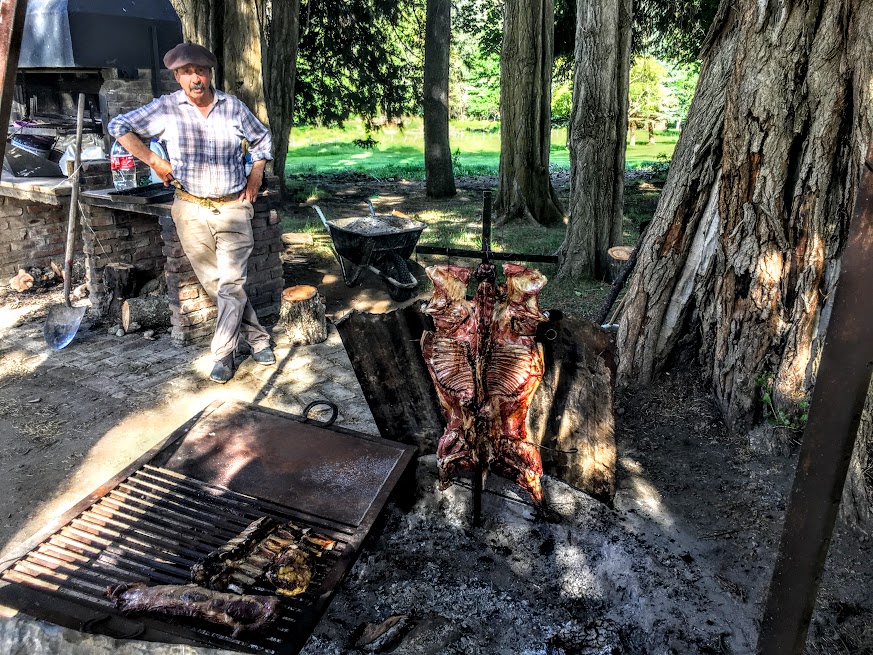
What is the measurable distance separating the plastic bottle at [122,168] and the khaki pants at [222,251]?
1.66 meters

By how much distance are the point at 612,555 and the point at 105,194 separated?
5840 millimetres

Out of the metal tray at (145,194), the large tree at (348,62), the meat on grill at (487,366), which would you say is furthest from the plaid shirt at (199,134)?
the large tree at (348,62)

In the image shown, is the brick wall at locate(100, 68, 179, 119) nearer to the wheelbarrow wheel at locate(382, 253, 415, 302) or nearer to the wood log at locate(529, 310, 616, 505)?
the wheelbarrow wheel at locate(382, 253, 415, 302)

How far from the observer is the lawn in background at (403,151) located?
21859 millimetres

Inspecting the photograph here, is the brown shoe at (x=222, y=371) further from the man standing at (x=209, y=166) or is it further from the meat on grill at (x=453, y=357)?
the meat on grill at (x=453, y=357)

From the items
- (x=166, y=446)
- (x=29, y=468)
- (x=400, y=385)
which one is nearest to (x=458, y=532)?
(x=400, y=385)

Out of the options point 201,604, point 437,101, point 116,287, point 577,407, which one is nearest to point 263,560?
point 201,604

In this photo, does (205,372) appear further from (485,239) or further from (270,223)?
(485,239)

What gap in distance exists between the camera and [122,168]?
713 cm

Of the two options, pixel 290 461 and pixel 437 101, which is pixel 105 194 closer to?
pixel 290 461

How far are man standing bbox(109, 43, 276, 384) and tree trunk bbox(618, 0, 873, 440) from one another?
3.32 meters

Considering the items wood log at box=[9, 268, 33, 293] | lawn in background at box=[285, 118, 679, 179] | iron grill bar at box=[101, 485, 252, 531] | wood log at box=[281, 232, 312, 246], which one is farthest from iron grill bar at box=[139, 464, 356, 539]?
lawn in background at box=[285, 118, 679, 179]

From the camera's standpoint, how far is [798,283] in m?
4.31

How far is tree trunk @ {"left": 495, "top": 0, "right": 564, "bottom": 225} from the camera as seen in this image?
38.2ft
